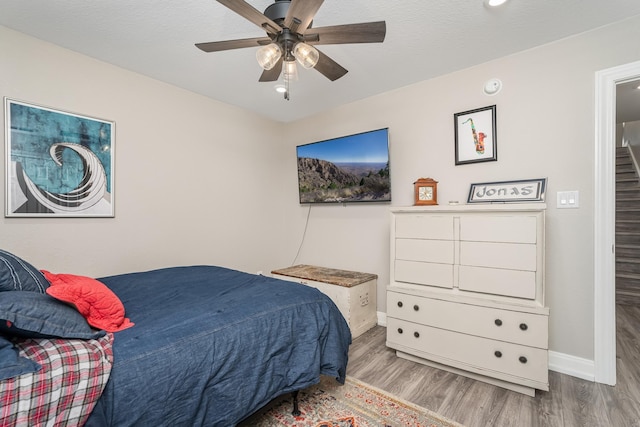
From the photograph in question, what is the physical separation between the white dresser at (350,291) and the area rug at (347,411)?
88 cm

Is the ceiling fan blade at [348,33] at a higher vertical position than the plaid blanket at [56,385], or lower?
higher

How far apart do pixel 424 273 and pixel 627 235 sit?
3930 millimetres

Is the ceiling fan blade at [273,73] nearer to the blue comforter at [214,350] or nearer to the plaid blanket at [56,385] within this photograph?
the blue comforter at [214,350]

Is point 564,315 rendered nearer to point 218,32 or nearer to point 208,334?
point 208,334

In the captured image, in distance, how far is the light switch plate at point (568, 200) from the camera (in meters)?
2.20

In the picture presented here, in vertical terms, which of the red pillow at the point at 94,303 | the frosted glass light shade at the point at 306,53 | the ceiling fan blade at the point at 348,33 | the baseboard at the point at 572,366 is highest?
the ceiling fan blade at the point at 348,33

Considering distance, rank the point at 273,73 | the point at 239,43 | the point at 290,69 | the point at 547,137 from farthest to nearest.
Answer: the point at 547,137, the point at 273,73, the point at 290,69, the point at 239,43

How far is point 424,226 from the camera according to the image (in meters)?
2.43

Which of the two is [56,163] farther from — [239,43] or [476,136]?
[476,136]

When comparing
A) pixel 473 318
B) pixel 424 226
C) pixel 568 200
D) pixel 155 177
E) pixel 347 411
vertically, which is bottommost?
pixel 347 411

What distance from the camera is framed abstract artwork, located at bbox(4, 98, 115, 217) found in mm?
2113

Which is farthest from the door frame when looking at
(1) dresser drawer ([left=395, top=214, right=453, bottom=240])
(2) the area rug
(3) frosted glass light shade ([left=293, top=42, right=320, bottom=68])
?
(3) frosted glass light shade ([left=293, top=42, right=320, bottom=68])

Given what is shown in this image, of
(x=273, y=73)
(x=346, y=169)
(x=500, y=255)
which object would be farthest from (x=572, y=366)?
(x=273, y=73)

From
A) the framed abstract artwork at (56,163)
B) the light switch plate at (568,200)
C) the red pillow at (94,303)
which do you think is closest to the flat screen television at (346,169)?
the light switch plate at (568,200)
